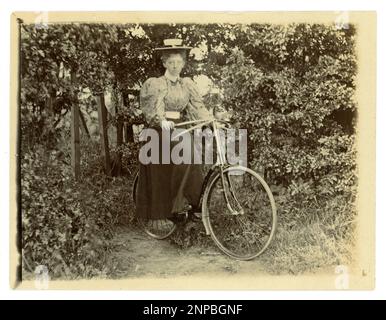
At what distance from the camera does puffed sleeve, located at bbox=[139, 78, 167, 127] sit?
16.3ft

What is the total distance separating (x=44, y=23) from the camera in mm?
4922

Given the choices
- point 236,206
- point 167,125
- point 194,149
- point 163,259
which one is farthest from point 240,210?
point 167,125

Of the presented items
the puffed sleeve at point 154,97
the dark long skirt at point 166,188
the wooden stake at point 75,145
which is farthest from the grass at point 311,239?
the wooden stake at point 75,145

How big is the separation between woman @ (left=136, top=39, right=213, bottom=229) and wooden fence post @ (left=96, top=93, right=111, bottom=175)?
0.24 meters

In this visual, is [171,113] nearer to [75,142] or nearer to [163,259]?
[75,142]

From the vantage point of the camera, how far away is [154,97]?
16.3ft

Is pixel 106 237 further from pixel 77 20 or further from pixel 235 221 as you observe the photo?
pixel 77 20

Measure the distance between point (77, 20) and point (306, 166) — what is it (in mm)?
1839

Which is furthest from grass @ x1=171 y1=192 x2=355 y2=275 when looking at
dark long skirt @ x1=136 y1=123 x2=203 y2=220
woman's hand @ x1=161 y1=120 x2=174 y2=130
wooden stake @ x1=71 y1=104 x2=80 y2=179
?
wooden stake @ x1=71 y1=104 x2=80 y2=179

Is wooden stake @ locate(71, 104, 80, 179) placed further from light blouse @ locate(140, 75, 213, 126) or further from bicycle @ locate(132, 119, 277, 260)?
bicycle @ locate(132, 119, 277, 260)

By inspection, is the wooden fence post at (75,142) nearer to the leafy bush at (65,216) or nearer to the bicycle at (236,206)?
the leafy bush at (65,216)

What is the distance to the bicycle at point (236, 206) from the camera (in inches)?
195

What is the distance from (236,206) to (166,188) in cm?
49

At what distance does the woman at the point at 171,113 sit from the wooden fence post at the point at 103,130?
237 mm
